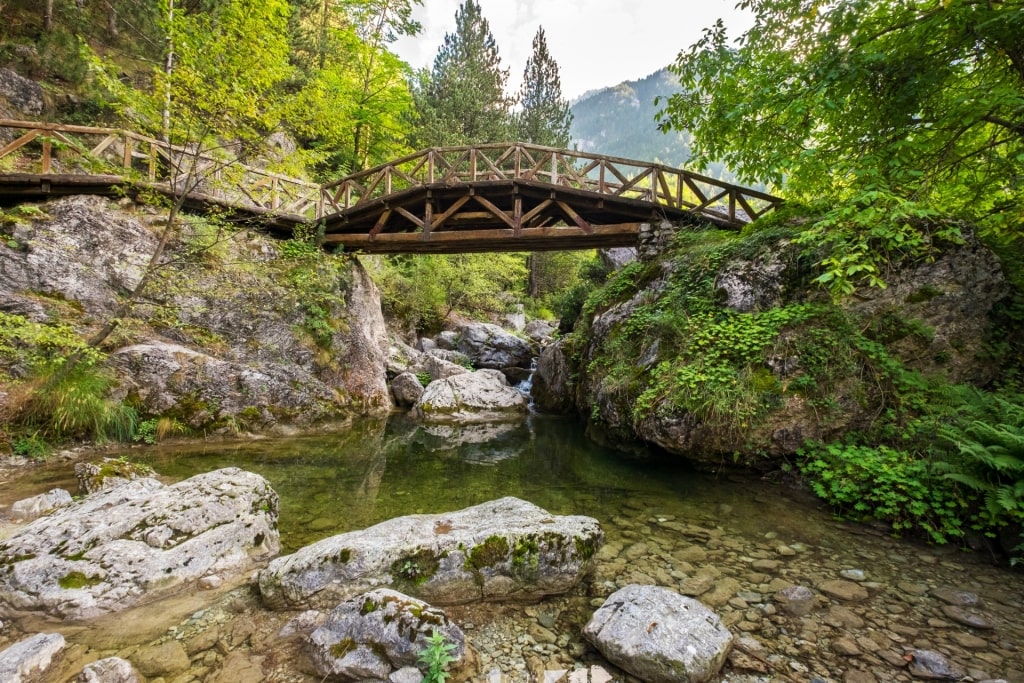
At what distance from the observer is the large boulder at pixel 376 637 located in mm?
2428

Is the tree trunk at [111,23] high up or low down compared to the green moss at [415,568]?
up

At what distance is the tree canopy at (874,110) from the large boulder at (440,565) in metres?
3.85

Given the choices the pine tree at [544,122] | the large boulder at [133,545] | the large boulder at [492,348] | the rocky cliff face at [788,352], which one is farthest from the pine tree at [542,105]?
the large boulder at [133,545]

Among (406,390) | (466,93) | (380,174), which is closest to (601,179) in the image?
(380,174)

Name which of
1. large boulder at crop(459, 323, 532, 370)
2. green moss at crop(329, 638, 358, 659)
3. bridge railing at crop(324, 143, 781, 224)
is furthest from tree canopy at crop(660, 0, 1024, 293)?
large boulder at crop(459, 323, 532, 370)

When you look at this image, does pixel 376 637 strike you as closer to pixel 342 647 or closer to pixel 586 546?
pixel 342 647

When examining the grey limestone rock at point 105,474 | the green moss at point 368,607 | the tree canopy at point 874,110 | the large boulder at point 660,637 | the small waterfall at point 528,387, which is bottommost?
the small waterfall at point 528,387

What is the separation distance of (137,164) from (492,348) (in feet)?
42.0

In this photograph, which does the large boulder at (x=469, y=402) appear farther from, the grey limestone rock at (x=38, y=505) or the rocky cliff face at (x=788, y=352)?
the grey limestone rock at (x=38, y=505)

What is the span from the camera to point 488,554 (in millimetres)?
3342

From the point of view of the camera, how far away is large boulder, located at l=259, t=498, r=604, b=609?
10.3 feet

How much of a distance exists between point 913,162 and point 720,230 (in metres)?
3.67

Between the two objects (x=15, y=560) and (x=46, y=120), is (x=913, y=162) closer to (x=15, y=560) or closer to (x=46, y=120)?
(x=15, y=560)

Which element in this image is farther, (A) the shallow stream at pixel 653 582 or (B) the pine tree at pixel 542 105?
(B) the pine tree at pixel 542 105
